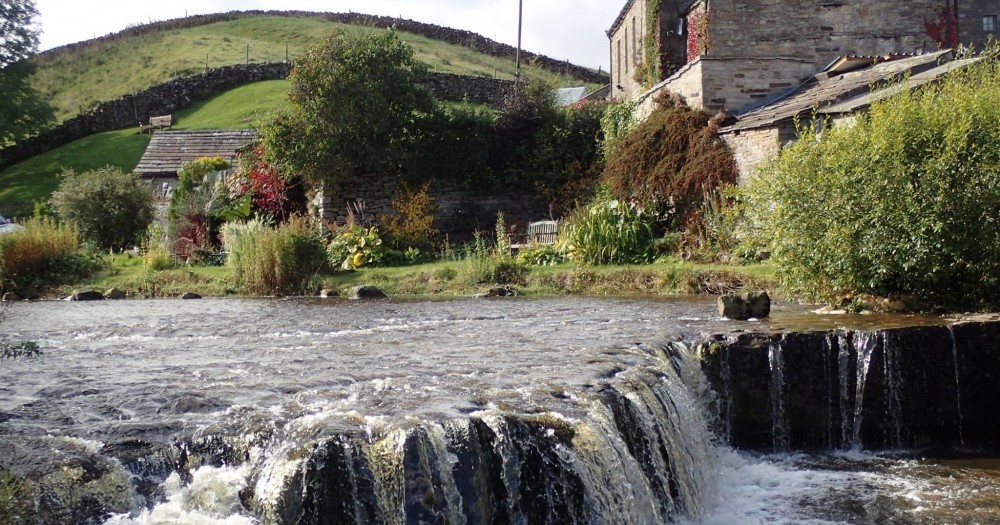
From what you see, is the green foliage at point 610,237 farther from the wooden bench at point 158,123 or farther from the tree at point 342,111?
the wooden bench at point 158,123

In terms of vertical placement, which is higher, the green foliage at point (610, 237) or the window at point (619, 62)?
the window at point (619, 62)

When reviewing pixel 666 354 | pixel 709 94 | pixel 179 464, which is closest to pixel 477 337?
pixel 666 354

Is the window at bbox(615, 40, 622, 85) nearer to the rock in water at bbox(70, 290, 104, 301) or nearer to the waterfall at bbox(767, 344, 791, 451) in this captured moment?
the rock in water at bbox(70, 290, 104, 301)

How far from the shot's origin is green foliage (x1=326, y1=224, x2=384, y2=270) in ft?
71.3

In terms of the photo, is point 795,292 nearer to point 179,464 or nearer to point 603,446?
point 603,446

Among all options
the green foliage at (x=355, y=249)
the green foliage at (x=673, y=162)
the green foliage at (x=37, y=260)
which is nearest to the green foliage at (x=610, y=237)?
the green foliage at (x=673, y=162)

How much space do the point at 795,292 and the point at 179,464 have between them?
9.27m

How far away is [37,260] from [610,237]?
43.8 feet

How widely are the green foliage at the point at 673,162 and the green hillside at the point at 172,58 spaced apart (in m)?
26.3

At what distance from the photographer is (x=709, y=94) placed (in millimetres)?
22812

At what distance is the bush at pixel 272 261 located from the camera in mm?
19281

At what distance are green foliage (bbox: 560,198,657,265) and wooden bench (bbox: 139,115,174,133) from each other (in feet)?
92.9

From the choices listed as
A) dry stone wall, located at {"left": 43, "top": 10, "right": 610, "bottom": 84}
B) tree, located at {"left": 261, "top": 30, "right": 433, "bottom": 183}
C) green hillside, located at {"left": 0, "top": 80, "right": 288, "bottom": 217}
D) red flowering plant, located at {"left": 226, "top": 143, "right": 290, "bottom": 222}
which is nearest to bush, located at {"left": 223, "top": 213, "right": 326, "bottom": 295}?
tree, located at {"left": 261, "top": 30, "right": 433, "bottom": 183}

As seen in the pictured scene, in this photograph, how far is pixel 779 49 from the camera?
86.3 ft
